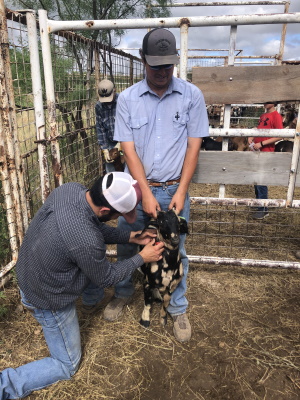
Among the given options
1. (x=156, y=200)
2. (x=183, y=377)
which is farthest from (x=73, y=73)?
(x=183, y=377)

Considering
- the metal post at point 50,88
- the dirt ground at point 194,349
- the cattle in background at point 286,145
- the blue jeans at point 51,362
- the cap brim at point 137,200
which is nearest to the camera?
the cap brim at point 137,200

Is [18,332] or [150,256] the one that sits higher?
[150,256]

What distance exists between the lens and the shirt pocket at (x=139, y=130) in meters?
2.93

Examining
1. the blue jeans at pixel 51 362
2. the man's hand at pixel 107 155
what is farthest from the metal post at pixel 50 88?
the man's hand at pixel 107 155

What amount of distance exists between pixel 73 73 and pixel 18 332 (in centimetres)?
382

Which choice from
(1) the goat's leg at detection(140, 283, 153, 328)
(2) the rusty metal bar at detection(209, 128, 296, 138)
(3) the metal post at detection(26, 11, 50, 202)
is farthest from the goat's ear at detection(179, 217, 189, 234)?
(3) the metal post at detection(26, 11, 50, 202)

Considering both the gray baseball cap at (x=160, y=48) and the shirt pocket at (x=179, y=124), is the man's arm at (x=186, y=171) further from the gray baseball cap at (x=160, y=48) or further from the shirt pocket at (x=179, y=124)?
the gray baseball cap at (x=160, y=48)

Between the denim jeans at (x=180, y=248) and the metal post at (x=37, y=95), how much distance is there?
1.00 metres

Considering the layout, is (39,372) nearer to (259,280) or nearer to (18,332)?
(18,332)

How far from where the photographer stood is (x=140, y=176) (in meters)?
2.94

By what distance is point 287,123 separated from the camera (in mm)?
8930

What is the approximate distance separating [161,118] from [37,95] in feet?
4.65

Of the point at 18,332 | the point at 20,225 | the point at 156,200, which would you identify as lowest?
the point at 18,332

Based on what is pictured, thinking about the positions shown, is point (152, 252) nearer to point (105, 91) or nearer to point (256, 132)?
point (256, 132)
